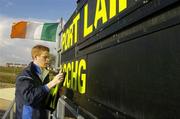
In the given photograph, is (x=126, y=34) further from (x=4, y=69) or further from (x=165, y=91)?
(x=4, y=69)

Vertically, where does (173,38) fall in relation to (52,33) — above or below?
below

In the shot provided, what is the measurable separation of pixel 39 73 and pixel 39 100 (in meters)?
0.29

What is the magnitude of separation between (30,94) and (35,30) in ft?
27.8

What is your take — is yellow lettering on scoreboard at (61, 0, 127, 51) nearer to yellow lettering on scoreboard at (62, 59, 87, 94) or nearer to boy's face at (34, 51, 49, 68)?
yellow lettering on scoreboard at (62, 59, 87, 94)

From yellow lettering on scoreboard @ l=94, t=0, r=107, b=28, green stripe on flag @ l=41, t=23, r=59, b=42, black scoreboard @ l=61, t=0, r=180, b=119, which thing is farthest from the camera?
green stripe on flag @ l=41, t=23, r=59, b=42

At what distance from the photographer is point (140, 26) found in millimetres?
2338

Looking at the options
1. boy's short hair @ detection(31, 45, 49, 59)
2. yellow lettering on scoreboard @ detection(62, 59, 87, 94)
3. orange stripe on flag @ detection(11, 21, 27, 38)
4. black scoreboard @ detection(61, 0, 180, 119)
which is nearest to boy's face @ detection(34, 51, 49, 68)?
boy's short hair @ detection(31, 45, 49, 59)

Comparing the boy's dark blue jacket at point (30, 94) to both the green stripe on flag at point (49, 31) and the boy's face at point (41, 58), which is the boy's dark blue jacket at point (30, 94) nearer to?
the boy's face at point (41, 58)

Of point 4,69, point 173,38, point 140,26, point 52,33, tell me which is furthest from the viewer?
point 4,69

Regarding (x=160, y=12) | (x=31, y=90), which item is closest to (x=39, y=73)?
(x=31, y=90)

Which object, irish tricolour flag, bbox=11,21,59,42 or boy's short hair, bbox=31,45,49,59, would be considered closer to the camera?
boy's short hair, bbox=31,45,49,59

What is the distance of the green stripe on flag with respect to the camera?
11.0 meters

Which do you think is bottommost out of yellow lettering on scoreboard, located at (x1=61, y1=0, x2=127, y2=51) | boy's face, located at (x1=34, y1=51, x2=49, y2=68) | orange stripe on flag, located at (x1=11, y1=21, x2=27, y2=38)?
boy's face, located at (x1=34, y1=51, x2=49, y2=68)

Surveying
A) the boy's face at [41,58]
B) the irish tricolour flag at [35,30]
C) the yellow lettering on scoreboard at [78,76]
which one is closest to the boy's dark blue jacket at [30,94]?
the boy's face at [41,58]
